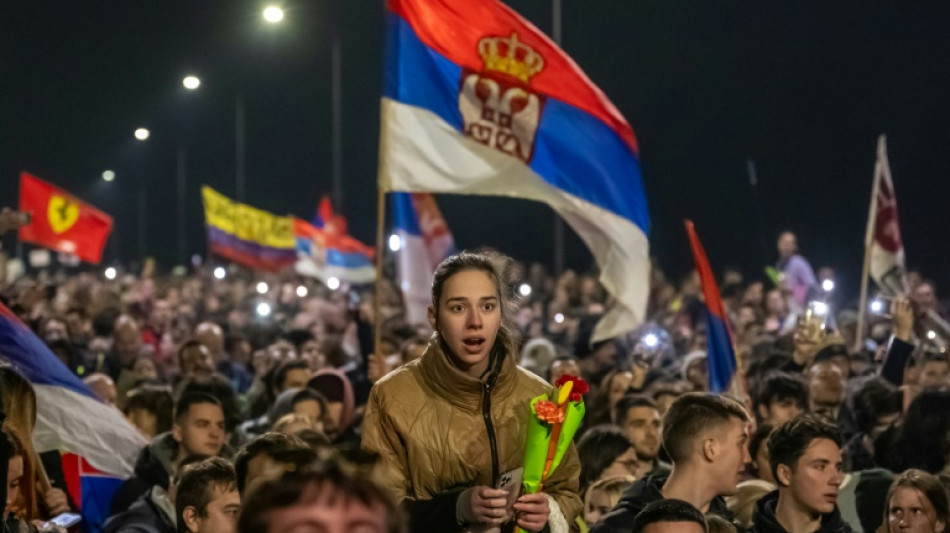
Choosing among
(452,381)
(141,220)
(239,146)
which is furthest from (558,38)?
(141,220)

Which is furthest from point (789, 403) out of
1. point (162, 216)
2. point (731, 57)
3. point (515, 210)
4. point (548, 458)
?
point (162, 216)

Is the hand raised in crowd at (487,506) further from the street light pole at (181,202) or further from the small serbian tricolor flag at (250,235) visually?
the street light pole at (181,202)

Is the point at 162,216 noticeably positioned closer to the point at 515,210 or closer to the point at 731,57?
the point at 515,210

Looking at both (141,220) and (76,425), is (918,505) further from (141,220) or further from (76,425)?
(141,220)

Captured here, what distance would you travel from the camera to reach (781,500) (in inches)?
270

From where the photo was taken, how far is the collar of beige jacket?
4988mm

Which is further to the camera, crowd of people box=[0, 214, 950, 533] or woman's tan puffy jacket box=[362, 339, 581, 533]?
woman's tan puffy jacket box=[362, 339, 581, 533]

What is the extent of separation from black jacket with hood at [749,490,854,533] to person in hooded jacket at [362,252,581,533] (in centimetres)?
191

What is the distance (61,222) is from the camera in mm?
17719

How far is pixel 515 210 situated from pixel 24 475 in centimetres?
3500

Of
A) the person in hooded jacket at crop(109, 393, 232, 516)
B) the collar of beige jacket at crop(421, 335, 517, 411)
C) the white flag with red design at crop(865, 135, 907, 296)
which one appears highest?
the white flag with red design at crop(865, 135, 907, 296)

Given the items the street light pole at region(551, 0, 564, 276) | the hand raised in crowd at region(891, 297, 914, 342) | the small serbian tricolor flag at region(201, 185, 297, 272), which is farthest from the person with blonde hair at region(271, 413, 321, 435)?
the small serbian tricolor flag at region(201, 185, 297, 272)

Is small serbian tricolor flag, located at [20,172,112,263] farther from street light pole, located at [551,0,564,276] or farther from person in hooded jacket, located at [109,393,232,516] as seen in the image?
person in hooded jacket, located at [109,393,232,516]

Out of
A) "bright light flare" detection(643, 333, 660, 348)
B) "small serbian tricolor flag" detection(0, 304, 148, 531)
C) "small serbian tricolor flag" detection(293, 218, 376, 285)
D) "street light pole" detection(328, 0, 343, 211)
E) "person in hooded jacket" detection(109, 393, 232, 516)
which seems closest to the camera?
"person in hooded jacket" detection(109, 393, 232, 516)
